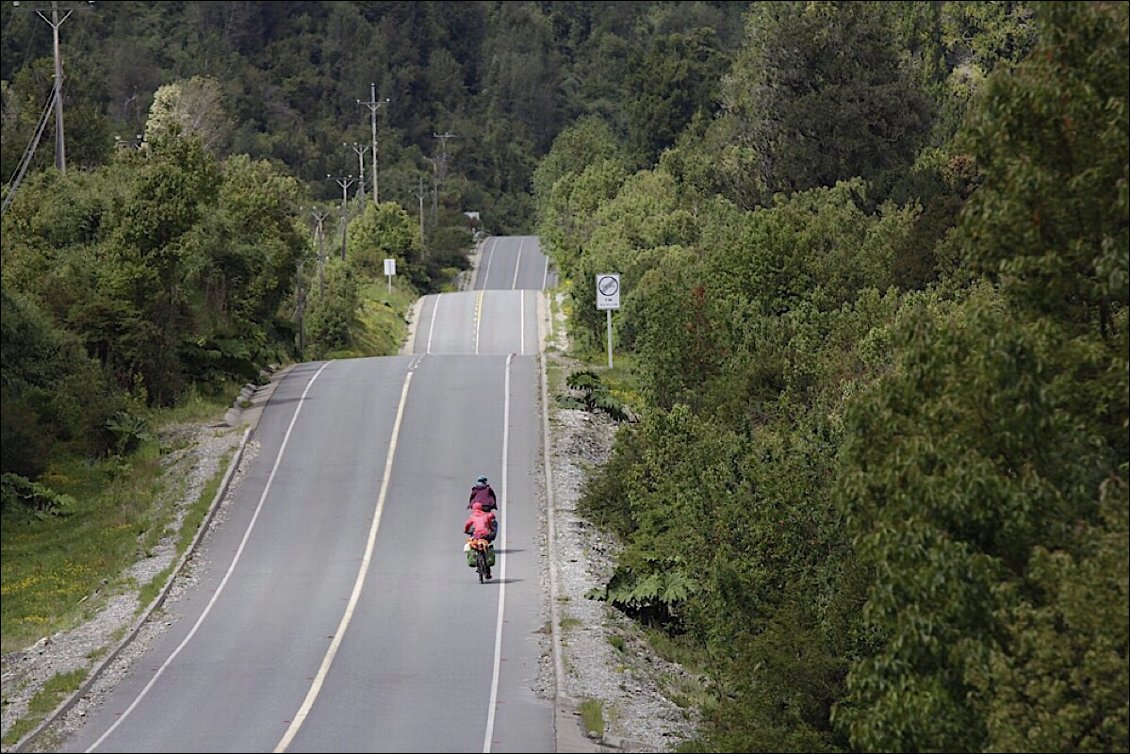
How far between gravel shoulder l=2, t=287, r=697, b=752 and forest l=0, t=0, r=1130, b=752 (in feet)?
2.79

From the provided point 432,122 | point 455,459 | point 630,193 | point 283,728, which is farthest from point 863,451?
point 432,122

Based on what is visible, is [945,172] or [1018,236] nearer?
[1018,236]

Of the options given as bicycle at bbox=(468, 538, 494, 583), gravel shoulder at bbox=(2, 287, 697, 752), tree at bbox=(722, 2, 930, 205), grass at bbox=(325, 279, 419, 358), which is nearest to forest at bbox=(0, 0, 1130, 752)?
tree at bbox=(722, 2, 930, 205)

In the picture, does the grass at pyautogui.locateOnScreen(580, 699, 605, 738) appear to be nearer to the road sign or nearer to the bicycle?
the bicycle

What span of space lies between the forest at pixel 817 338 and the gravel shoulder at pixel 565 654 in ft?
2.79

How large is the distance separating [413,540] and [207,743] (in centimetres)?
1286

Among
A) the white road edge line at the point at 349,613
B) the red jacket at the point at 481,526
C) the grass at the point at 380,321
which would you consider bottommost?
the white road edge line at the point at 349,613

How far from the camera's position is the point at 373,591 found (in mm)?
29234

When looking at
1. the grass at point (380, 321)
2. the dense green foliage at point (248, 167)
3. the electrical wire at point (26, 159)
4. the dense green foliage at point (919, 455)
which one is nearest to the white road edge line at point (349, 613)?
the dense green foliage at point (919, 455)

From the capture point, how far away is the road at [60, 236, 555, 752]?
21.4 meters

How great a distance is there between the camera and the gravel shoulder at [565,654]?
22.6 meters

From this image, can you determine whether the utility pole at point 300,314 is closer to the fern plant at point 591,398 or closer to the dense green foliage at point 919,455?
the fern plant at point 591,398

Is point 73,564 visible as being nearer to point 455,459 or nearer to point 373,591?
point 373,591

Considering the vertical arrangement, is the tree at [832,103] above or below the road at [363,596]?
above
